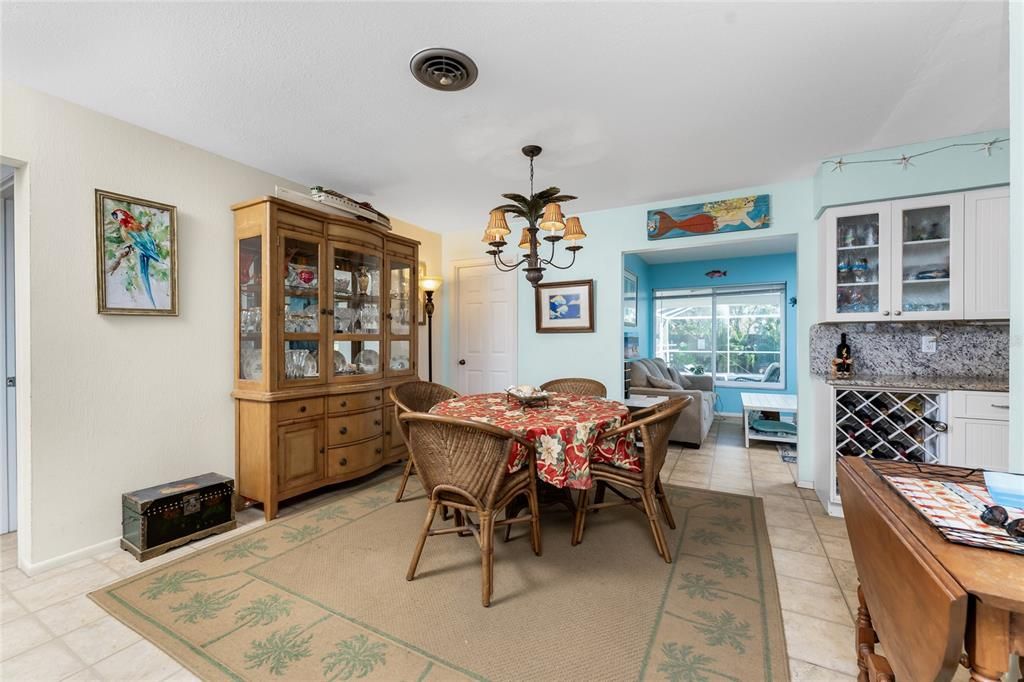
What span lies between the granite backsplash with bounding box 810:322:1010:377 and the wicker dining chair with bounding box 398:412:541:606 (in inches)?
106

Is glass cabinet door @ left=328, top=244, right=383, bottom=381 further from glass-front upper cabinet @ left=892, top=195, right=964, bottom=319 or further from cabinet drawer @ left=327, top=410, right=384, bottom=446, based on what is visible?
glass-front upper cabinet @ left=892, top=195, right=964, bottom=319

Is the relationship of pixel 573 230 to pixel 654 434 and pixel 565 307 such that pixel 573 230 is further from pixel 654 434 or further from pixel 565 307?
→ pixel 565 307

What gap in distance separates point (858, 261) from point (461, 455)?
10.3ft

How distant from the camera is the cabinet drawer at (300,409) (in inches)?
109

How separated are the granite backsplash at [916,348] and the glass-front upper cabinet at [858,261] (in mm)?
266

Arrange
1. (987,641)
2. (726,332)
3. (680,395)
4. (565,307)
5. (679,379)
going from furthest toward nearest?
(726,332)
(679,379)
(680,395)
(565,307)
(987,641)

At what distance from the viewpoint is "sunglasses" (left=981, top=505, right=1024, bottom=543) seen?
822mm

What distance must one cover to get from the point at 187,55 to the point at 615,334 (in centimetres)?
353

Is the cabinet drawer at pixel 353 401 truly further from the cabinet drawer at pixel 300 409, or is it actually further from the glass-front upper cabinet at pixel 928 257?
the glass-front upper cabinet at pixel 928 257

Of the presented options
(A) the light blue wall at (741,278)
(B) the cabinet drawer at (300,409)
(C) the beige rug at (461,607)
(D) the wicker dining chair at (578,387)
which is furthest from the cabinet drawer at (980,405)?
(B) the cabinet drawer at (300,409)

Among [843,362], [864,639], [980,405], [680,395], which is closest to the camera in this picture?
[864,639]

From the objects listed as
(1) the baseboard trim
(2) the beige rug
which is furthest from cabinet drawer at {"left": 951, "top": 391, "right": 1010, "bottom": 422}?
(1) the baseboard trim

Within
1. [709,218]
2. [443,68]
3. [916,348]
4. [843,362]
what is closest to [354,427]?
[443,68]

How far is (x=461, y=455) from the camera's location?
1862 mm
